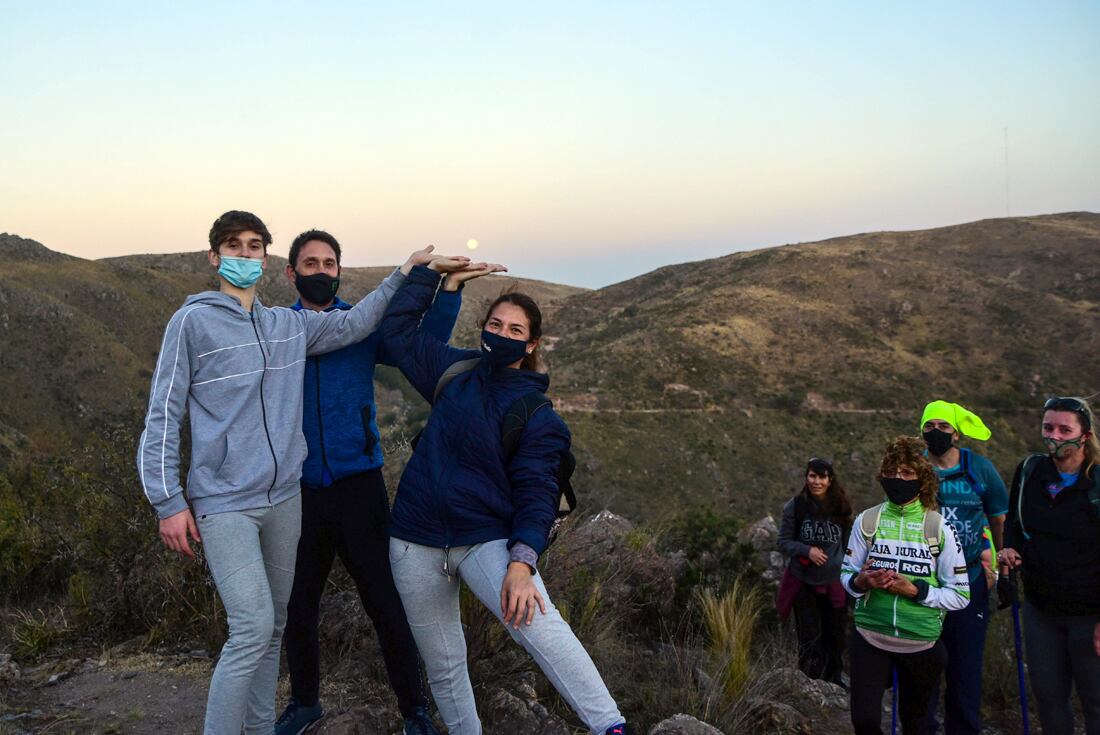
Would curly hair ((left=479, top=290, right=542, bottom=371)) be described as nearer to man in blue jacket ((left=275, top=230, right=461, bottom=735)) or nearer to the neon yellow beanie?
man in blue jacket ((left=275, top=230, right=461, bottom=735))

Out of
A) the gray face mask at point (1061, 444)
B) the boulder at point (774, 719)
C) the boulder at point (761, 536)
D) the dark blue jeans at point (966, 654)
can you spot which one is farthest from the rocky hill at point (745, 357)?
the gray face mask at point (1061, 444)

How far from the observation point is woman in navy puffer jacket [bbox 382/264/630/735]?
2.05m

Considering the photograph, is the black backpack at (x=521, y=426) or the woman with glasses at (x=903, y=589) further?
the woman with glasses at (x=903, y=589)

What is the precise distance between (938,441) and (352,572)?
297cm

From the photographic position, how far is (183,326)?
224cm

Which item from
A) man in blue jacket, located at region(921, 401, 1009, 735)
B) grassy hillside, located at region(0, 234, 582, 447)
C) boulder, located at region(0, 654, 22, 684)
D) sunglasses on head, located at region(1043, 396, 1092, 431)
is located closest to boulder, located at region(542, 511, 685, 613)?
man in blue jacket, located at region(921, 401, 1009, 735)

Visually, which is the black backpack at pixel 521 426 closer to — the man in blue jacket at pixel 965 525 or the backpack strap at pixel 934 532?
the backpack strap at pixel 934 532

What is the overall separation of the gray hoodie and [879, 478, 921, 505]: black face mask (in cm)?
234

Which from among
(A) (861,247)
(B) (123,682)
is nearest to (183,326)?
(B) (123,682)

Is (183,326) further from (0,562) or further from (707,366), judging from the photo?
(707,366)

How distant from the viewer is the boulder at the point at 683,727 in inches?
110

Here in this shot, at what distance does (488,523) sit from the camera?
2184 millimetres

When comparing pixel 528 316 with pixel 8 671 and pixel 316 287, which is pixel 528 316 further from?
pixel 8 671

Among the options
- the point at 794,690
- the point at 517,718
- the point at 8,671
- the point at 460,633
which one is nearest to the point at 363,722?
the point at 517,718
